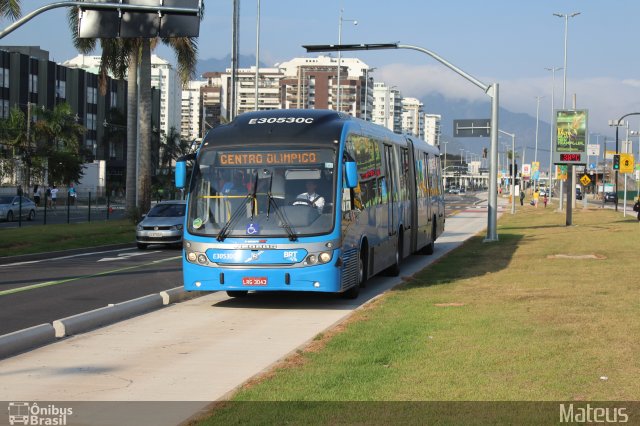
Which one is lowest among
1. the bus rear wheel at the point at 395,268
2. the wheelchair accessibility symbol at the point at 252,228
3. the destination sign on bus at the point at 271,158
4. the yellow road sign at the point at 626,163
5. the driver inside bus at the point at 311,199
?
the bus rear wheel at the point at 395,268

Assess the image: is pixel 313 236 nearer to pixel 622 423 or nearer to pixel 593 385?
pixel 593 385

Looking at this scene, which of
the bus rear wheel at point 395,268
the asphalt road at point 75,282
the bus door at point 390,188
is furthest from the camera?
the bus rear wheel at point 395,268

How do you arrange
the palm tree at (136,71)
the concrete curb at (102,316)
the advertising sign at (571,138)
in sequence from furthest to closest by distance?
the advertising sign at (571,138) < the palm tree at (136,71) < the concrete curb at (102,316)

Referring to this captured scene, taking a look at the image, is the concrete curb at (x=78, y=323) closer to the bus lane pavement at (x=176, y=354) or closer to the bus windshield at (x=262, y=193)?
the bus lane pavement at (x=176, y=354)

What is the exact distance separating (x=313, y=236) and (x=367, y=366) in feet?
19.4

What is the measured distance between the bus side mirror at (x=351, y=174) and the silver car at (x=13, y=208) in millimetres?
36639

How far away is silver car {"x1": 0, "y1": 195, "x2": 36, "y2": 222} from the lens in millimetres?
49281

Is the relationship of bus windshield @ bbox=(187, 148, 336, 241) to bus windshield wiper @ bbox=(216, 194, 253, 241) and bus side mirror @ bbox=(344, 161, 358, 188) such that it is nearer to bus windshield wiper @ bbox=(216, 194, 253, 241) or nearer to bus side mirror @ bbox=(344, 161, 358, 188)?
bus windshield wiper @ bbox=(216, 194, 253, 241)

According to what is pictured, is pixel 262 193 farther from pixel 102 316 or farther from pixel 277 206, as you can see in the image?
pixel 102 316

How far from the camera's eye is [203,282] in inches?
625

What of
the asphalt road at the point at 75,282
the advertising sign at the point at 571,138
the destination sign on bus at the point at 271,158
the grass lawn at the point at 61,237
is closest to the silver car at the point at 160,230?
the asphalt road at the point at 75,282

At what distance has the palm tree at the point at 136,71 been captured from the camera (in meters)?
41.4

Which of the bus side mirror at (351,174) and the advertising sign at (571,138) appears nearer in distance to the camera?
the bus side mirror at (351,174)

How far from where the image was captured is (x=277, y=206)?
625 inches
